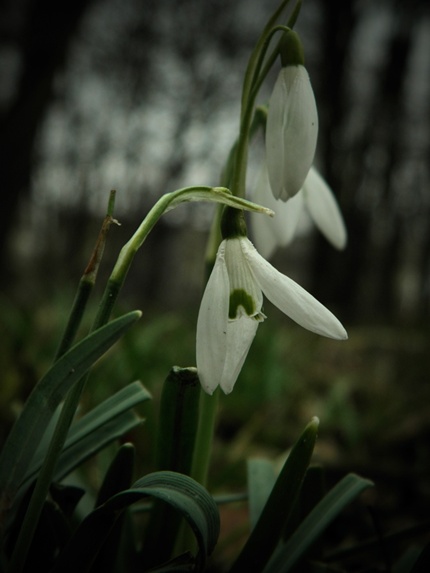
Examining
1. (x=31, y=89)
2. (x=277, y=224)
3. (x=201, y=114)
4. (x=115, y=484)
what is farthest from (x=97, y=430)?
(x=201, y=114)

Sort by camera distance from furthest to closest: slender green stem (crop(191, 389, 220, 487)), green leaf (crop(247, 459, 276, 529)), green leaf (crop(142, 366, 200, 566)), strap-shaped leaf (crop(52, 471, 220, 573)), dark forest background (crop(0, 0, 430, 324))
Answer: dark forest background (crop(0, 0, 430, 324))
green leaf (crop(247, 459, 276, 529))
slender green stem (crop(191, 389, 220, 487))
green leaf (crop(142, 366, 200, 566))
strap-shaped leaf (crop(52, 471, 220, 573))

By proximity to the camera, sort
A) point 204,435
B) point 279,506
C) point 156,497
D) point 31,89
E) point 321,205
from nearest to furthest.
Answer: point 156,497 → point 279,506 → point 204,435 → point 321,205 → point 31,89

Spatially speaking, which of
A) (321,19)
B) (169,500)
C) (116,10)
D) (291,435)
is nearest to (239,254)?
(169,500)

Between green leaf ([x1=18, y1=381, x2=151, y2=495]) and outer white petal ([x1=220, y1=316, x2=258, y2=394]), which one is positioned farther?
green leaf ([x1=18, y1=381, x2=151, y2=495])

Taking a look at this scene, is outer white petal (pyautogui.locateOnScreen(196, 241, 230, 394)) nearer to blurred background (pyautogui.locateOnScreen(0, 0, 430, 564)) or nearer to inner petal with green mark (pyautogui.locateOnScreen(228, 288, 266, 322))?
inner petal with green mark (pyautogui.locateOnScreen(228, 288, 266, 322))

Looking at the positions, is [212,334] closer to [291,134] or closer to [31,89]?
[291,134]

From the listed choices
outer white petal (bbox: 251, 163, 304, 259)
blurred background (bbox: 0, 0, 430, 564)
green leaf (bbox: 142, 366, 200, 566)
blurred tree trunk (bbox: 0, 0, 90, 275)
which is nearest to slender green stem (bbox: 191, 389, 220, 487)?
green leaf (bbox: 142, 366, 200, 566)

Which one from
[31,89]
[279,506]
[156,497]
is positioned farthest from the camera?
[31,89]
